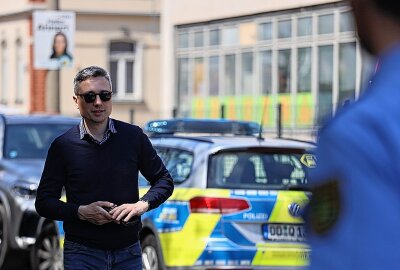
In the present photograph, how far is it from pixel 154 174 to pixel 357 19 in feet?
13.4

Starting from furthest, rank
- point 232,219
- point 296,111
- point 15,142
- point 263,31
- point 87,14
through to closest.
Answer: point 87,14
point 263,31
point 296,111
point 15,142
point 232,219

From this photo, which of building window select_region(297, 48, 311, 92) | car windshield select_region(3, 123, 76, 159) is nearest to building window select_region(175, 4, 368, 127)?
building window select_region(297, 48, 311, 92)

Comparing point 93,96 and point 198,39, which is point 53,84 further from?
point 93,96

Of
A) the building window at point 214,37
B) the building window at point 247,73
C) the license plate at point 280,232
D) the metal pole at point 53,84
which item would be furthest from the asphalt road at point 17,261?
the building window at point 214,37

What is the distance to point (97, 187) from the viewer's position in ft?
17.8

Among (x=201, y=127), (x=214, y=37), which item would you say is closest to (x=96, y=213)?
(x=201, y=127)

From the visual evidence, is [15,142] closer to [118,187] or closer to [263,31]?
[118,187]

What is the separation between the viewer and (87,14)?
125 ft

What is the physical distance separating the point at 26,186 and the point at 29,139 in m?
1.13

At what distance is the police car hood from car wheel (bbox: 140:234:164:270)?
3032 mm

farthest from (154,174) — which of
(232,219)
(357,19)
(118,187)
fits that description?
(357,19)

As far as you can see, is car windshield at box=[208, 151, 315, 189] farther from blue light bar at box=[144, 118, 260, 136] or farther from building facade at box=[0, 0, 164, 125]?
building facade at box=[0, 0, 164, 125]

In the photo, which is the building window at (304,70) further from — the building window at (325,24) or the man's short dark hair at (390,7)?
the man's short dark hair at (390,7)

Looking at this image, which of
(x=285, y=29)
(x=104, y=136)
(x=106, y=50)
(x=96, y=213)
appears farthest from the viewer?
(x=106, y=50)
